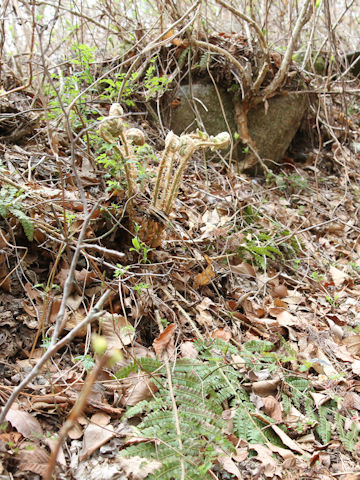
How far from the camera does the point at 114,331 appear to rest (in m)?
1.76

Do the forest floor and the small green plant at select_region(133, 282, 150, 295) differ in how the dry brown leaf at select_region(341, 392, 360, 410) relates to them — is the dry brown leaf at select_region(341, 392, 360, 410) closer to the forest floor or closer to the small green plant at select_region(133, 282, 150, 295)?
the forest floor

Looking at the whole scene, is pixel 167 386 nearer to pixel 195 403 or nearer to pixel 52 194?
pixel 195 403

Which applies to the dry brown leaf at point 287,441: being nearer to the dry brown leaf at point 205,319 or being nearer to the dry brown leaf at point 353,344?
the dry brown leaf at point 205,319

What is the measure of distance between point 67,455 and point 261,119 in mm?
3921

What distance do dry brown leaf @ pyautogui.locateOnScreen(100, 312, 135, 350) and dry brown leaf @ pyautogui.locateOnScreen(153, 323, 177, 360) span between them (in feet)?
0.41

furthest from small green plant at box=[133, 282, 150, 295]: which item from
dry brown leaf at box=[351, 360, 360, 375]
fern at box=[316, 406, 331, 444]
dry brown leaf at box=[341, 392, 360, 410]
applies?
dry brown leaf at box=[351, 360, 360, 375]

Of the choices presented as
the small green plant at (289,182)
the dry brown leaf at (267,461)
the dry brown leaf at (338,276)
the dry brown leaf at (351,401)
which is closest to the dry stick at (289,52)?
the small green plant at (289,182)

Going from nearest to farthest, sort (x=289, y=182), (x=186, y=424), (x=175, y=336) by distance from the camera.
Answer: (x=186, y=424)
(x=175, y=336)
(x=289, y=182)

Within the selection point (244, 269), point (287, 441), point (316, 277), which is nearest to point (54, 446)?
point (287, 441)

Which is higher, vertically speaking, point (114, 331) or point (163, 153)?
point (163, 153)

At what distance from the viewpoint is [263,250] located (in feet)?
9.16

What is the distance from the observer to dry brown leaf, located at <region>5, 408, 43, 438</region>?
1.31 m

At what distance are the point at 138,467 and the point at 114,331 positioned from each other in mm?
629

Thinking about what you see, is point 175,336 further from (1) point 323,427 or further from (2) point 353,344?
(2) point 353,344
